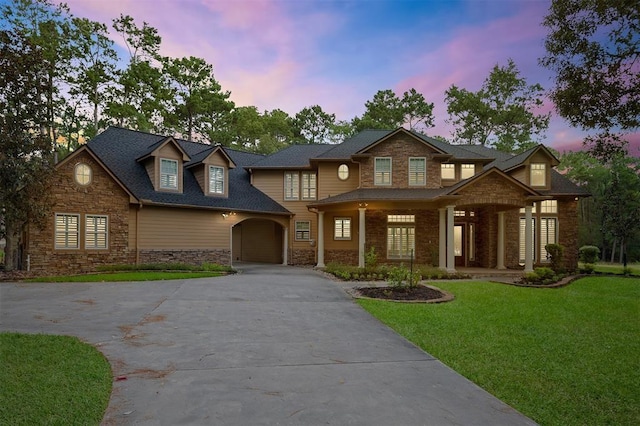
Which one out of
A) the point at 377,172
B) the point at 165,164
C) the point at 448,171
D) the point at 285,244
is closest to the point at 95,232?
the point at 165,164

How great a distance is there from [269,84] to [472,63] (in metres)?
11.5

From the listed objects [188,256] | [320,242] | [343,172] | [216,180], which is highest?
[343,172]

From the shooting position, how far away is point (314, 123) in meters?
46.3

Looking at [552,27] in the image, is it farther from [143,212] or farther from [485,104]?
[485,104]

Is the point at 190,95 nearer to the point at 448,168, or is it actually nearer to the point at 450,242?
the point at 448,168

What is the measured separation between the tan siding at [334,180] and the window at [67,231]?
465 inches

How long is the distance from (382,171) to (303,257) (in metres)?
6.63

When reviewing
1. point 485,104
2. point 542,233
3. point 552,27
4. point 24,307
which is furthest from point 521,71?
point 24,307

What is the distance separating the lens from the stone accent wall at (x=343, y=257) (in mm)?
20269

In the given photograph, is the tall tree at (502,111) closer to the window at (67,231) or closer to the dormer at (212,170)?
the dormer at (212,170)

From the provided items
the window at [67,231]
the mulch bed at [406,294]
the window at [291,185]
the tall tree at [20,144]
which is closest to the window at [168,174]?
the window at [67,231]

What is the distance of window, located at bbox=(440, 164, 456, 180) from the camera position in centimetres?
2044

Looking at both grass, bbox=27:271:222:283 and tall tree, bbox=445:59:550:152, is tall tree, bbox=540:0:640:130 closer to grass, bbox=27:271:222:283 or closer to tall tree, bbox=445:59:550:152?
grass, bbox=27:271:222:283

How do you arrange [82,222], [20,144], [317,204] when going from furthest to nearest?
[317,204]
[82,222]
[20,144]
